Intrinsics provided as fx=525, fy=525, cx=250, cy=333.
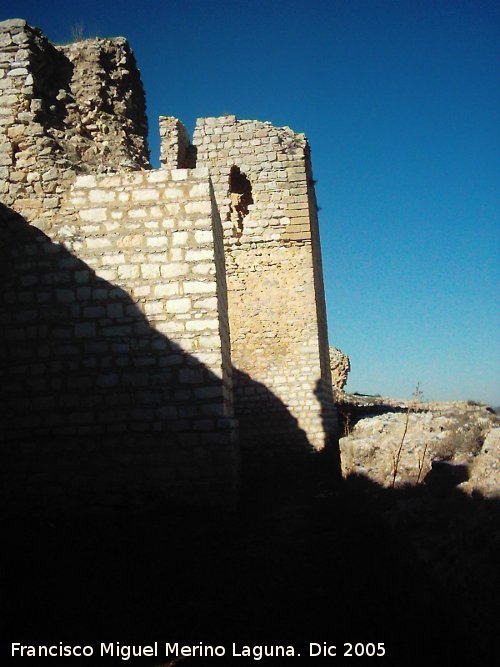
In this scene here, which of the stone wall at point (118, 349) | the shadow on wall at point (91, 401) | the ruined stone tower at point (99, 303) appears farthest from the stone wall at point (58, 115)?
the shadow on wall at point (91, 401)

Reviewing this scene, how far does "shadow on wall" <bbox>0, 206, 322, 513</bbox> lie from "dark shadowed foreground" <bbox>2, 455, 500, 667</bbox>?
0.33m

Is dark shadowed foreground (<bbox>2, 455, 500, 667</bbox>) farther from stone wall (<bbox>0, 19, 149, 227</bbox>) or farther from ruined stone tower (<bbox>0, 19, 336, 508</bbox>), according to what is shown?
stone wall (<bbox>0, 19, 149, 227</bbox>)

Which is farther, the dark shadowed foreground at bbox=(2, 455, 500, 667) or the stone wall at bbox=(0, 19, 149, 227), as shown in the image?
the stone wall at bbox=(0, 19, 149, 227)

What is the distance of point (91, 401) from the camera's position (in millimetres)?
5535

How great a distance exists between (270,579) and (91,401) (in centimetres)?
265

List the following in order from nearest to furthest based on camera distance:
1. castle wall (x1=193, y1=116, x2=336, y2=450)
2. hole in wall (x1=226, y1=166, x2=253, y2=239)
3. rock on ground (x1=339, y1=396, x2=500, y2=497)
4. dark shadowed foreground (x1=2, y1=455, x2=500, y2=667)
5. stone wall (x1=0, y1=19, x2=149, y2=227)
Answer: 1. dark shadowed foreground (x1=2, y1=455, x2=500, y2=667)
2. rock on ground (x1=339, y1=396, x2=500, y2=497)
3. stone wall (x1=0, y1=19, x2=149, y2=227)
4. castle wall (x1=193, y1=116, x2=336, y2=450)
5. hole in wall (x1=226, y1=166, x2=253, y2=239)

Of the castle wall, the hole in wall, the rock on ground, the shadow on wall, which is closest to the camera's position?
the rock on ground

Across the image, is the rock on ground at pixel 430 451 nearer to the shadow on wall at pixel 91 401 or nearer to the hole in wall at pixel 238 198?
the shadow on wall at pixel 91 401

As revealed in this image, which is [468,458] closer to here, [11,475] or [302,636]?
[302,636]

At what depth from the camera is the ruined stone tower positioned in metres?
5.42

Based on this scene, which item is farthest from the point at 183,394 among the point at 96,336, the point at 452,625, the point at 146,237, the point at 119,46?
the point at 119,46

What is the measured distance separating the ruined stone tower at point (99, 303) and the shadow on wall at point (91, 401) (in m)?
0.01

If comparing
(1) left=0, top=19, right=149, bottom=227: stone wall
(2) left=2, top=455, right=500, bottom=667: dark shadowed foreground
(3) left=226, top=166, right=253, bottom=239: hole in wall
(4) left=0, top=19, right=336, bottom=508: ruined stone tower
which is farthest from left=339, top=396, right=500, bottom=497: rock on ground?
(3) left=226, top=166, right=253, bottom=239: hole in wall

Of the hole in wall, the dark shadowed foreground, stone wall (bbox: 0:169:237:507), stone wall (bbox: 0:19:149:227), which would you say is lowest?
the dark shadowed foreground
